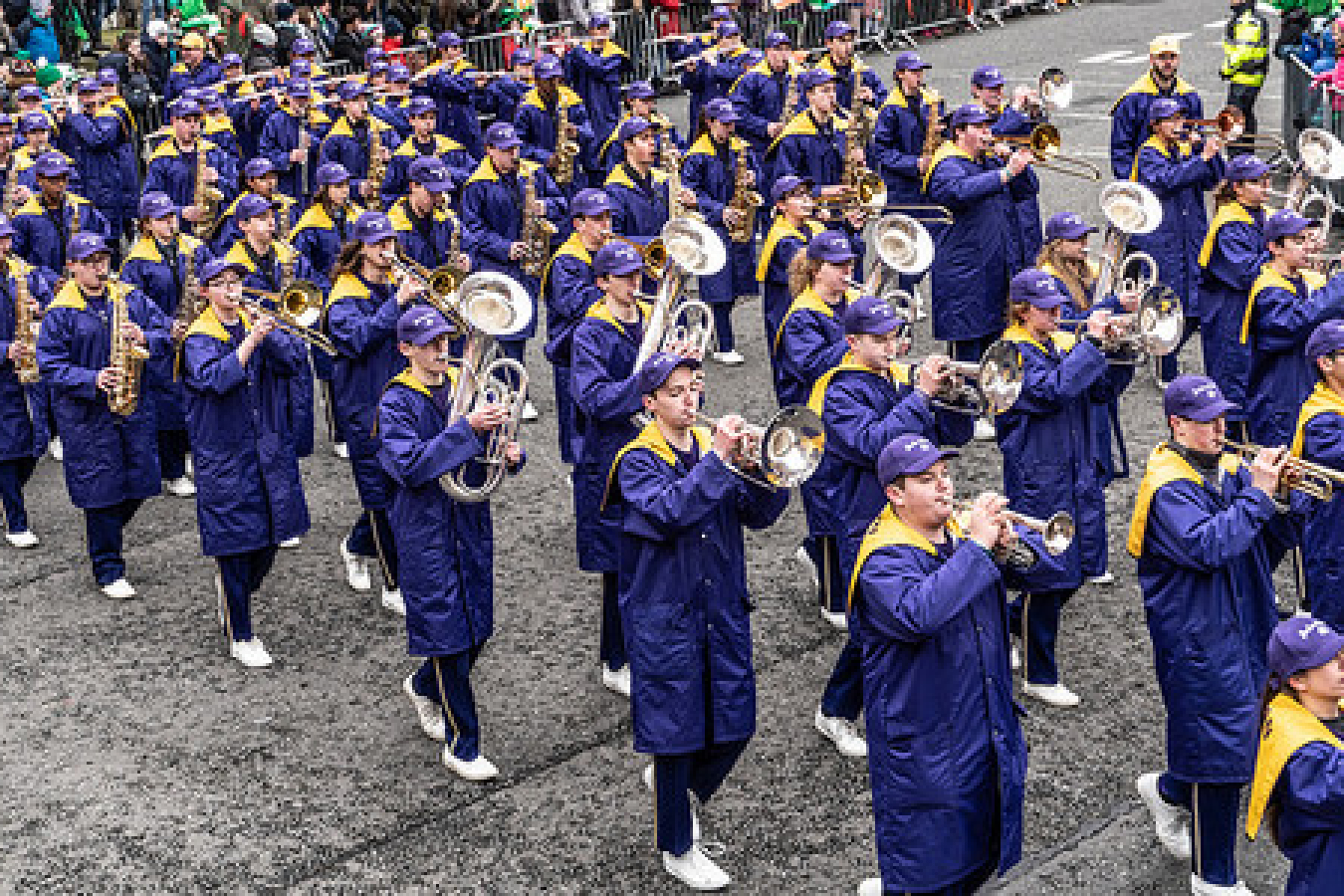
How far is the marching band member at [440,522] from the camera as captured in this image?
9.04 meters

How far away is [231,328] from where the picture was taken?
1088 cm

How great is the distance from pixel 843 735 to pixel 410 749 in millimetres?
2236

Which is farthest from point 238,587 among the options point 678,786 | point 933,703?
point 933,703

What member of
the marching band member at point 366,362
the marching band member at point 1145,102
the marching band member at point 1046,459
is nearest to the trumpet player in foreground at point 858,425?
the marching band member at point 1046,459

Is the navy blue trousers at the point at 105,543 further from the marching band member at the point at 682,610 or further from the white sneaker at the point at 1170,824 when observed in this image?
the white sneaker at the point at 1170,824

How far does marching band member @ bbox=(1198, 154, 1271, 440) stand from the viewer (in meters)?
12.4

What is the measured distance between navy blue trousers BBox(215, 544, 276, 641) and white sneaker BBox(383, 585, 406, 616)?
0.83 meters

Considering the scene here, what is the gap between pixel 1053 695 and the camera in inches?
392

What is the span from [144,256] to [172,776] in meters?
4.85

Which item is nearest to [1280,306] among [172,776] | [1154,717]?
[1154,717]

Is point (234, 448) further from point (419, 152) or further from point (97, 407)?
point (419, 152)

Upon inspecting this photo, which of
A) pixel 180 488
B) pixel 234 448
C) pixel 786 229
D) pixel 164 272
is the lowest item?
pixel 180 488

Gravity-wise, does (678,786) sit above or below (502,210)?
below

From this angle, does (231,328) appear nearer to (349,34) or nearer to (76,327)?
(76,327)
